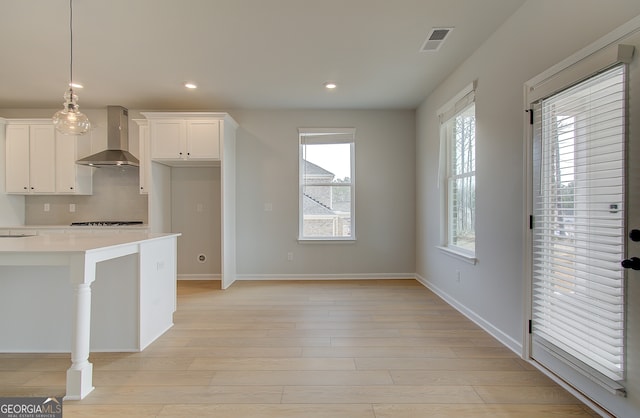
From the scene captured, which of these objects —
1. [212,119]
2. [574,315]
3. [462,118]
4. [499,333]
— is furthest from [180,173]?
[574,315]

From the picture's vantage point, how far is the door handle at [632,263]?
4.82 feet

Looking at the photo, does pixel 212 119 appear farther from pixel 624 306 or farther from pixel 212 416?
pixel 624 306

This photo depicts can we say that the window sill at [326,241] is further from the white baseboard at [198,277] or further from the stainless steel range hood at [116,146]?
the stainless steel range hood at [116,146]

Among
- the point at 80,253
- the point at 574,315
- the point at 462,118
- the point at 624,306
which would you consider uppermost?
the point at 462,118

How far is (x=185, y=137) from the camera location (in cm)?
423

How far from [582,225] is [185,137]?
4.32 m

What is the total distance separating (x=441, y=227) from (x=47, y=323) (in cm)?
399

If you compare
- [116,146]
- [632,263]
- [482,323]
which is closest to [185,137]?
[116,146]

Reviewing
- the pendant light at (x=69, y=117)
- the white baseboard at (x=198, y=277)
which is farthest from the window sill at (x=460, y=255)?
the pendant light at (x=69, y=117)

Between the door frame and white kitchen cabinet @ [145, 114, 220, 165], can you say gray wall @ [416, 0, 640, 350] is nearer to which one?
the door frame

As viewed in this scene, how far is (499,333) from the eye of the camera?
2570 millimetres

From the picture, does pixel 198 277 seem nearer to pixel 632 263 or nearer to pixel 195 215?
pixel 195 215

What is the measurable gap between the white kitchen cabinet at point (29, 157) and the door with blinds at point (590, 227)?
228 inches

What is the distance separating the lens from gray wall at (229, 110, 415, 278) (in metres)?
4.79
